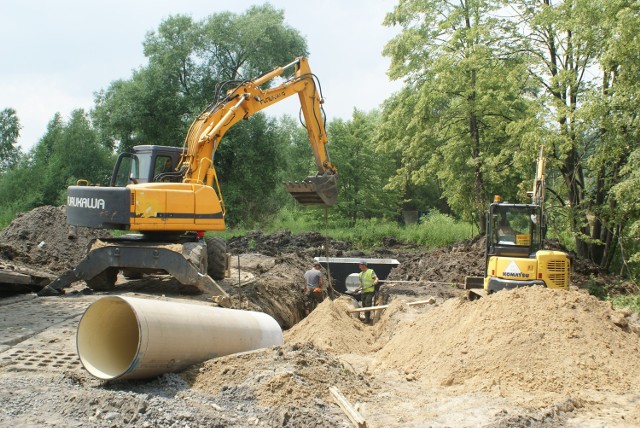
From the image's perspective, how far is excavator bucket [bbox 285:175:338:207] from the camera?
13297 millimetres

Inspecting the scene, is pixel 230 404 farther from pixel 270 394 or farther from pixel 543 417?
pixel 543 417

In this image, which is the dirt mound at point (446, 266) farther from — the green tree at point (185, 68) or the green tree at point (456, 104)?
the green tree at point (185, 68)

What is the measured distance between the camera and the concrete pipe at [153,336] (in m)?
6.50

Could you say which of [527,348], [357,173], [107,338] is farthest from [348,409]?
[357,173]

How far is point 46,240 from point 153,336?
1442 cm

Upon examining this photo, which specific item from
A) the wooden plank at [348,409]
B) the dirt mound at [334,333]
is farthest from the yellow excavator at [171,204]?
the wooden plank at [348,409]

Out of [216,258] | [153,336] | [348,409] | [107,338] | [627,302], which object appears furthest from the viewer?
[627,302]

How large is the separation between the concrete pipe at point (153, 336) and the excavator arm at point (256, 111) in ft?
18.6

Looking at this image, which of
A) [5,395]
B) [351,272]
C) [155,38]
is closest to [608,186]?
[351,272]

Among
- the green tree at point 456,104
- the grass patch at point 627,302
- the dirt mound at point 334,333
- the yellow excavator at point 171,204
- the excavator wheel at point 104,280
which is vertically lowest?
the dirt mound at point 334,333

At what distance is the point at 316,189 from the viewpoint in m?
13.3

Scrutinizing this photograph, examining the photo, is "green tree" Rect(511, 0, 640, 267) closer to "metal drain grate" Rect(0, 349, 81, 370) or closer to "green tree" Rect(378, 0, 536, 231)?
"green tree" Rect(378, 0, 536, 231)

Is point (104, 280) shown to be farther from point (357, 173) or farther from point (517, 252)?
point (357, 173)

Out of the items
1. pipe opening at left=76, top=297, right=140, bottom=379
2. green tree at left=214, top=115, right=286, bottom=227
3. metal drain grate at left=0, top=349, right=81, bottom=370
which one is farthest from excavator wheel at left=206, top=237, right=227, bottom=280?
green tree at left=214, top=115, right=286, bottom=227
